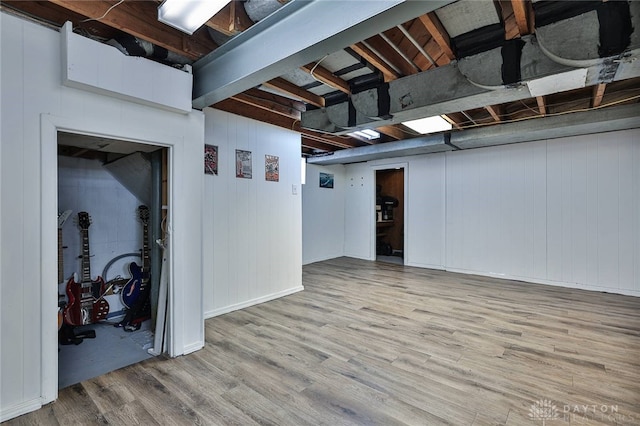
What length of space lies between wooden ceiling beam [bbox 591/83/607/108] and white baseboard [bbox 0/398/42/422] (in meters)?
5.22

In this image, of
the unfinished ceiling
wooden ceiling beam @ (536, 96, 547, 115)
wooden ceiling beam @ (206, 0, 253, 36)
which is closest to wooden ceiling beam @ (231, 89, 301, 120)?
the unfinished ceiling

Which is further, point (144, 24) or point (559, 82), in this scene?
point (559, 82)

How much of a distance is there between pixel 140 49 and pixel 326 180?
5.28m

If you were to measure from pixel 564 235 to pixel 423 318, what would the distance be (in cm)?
314

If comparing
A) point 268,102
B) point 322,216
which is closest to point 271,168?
point 268,102

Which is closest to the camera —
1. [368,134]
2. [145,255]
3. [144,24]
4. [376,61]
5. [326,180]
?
[144,24]

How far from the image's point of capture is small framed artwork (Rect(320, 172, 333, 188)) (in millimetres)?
7238

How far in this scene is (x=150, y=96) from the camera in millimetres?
2344

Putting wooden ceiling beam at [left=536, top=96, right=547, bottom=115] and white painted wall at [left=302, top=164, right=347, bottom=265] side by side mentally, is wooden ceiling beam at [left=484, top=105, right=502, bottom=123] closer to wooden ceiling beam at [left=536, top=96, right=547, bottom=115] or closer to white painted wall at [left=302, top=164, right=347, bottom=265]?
wooden ceiling beam at [left=536, top=96, right=547, bottom=115]

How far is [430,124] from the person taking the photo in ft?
14.0

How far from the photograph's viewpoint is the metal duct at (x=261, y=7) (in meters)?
1.86

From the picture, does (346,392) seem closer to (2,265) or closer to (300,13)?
(2,265)

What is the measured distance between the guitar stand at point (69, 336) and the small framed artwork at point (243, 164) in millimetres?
2301

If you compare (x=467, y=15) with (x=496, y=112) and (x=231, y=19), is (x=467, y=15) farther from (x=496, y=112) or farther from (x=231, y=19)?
(x=496, y=112)
